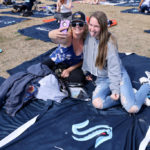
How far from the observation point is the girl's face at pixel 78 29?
2.24m

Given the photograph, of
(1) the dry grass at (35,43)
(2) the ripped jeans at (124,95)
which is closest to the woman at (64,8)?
(1) the dry grass at (35,43)

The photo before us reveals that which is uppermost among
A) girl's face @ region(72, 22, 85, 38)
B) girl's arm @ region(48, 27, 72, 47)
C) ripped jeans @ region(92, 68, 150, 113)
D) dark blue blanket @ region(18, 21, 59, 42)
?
girl's face @ region(72, 22, 85, 38)

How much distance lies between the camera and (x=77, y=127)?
2096 millimetres

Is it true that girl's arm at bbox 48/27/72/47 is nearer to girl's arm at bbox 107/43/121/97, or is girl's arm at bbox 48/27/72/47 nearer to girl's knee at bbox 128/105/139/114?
girl's arm at bbox 107/43/121/97

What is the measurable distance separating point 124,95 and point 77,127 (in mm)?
730

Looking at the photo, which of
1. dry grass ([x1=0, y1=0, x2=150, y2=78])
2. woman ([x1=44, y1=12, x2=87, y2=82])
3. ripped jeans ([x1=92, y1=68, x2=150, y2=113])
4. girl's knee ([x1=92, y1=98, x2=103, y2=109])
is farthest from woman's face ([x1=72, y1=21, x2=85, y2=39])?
dry grass ([x1=0, y1=0, x2=150, y2=78])

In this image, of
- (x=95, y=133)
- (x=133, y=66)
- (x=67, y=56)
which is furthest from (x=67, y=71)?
(x=133, y=66)

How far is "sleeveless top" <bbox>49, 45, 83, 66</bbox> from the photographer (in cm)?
262

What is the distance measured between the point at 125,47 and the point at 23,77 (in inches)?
124

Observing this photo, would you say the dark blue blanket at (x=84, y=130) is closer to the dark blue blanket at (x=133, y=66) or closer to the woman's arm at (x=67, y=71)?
the woman's arm at (x=67, y=71)

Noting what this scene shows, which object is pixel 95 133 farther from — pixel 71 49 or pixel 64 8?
pixel 64 8

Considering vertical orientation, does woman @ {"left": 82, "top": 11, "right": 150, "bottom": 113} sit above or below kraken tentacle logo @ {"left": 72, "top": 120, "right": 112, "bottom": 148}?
above

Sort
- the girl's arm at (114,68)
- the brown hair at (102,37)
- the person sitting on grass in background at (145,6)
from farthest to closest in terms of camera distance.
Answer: the person sitting on grass in background at (145,6)
the girl's arm at (114,68)
the brown hair at (102,37)

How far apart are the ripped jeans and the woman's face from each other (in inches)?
28.7
